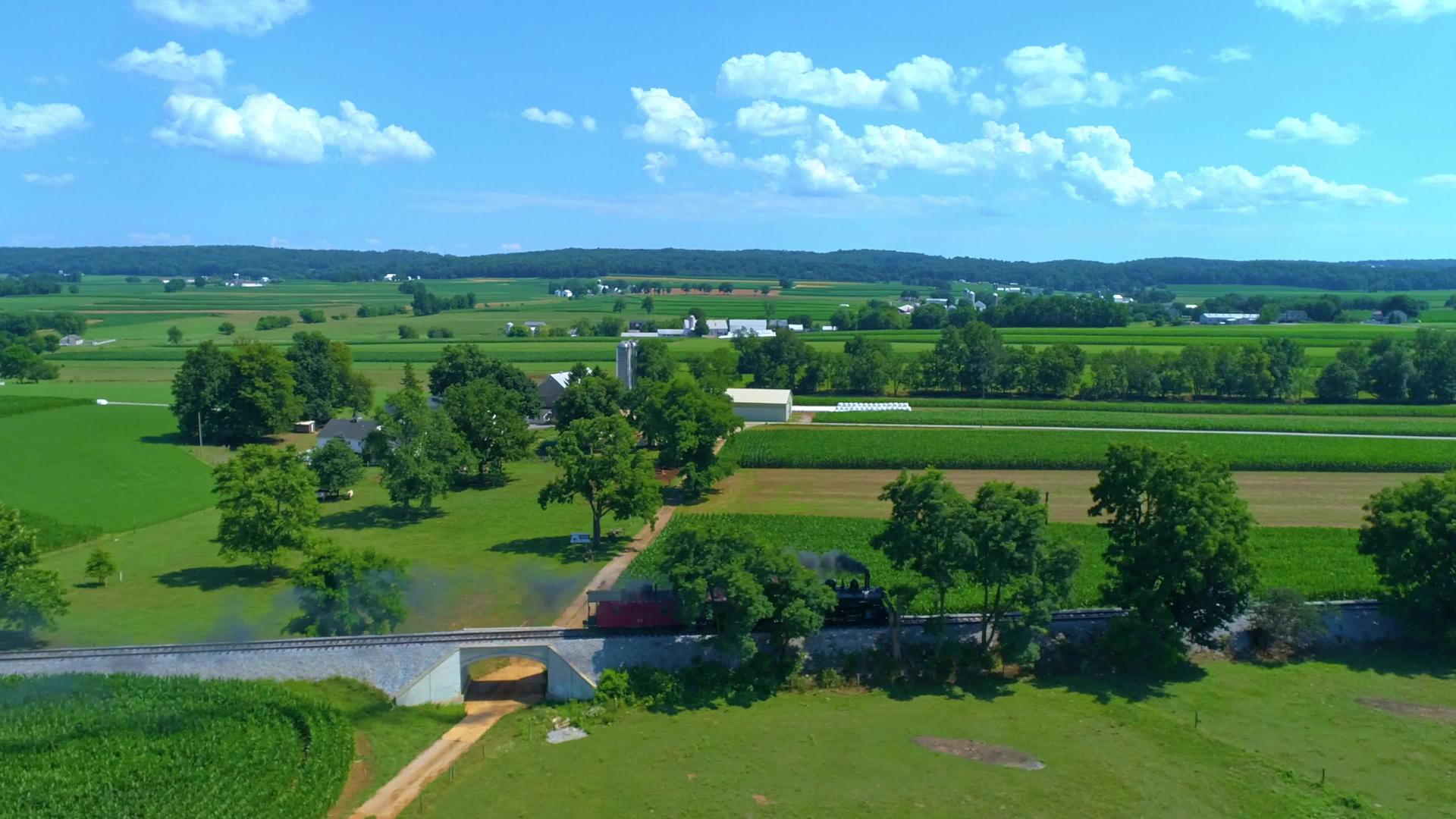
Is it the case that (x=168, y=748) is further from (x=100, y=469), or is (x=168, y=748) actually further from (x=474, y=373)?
(x=474, y=373)

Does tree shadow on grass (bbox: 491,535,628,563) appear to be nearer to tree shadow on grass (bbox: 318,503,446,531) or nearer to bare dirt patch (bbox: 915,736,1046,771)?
tree shadow on grass (bbox: 318,503,446,531)

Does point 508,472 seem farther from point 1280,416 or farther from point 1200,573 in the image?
point 1280,416

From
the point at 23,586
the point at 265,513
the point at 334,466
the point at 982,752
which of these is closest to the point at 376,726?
the point at 23,586

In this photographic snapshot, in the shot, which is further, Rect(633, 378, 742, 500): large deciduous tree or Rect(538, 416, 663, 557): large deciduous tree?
Rect(633, 378, 742, 500): large deciduous tree

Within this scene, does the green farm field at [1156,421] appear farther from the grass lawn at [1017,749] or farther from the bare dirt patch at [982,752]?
the bare dirt patch at [982,752]

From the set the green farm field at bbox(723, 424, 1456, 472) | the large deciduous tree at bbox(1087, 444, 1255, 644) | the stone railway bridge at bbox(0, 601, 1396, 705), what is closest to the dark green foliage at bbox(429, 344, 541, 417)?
the green farm field at bbox(723, 424, 1456, 472)

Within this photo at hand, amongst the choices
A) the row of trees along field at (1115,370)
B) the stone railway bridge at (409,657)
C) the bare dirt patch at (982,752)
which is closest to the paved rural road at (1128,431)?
the row of trees along field at (1115,370)
